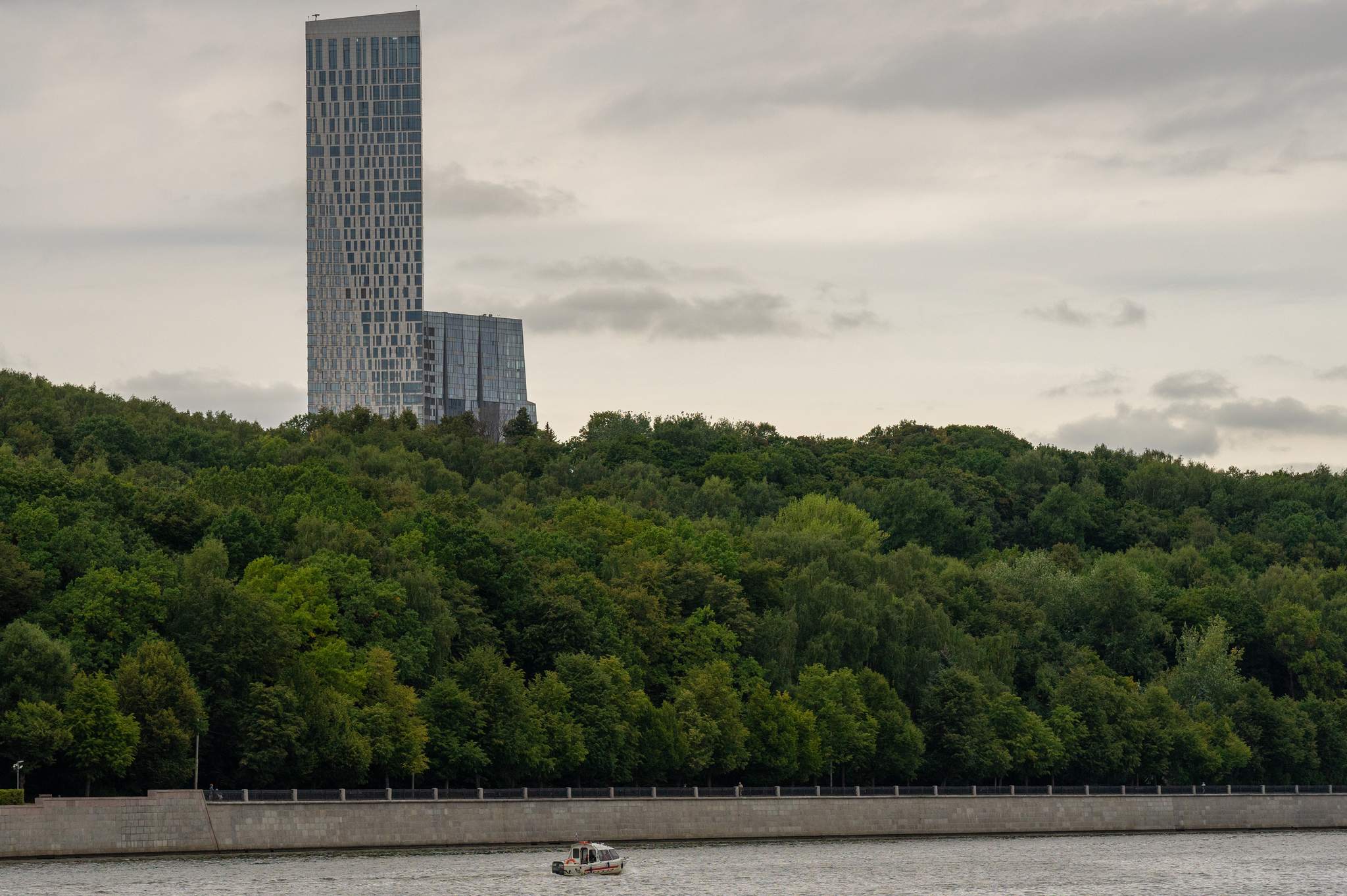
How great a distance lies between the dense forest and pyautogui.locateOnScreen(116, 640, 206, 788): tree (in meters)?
0.13

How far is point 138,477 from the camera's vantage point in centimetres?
12056

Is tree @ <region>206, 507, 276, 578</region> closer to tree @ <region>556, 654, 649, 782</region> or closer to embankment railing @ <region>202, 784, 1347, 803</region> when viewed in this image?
tree @ <region>556, 654, 649, 782</region>

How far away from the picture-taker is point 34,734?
65.7 m

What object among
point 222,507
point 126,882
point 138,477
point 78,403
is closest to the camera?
point 126,882

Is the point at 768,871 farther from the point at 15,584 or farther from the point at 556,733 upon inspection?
the point at 15,584

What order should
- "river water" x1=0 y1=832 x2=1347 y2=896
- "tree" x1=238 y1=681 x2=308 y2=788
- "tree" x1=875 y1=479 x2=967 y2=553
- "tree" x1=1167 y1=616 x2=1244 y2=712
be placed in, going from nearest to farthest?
"river water" x1=0 y1=832 x2=1347 y2=896 → "tree" x1=238 y1=681 x2=308 y2=788 → "tree" x1=1167 y1=616 x2=1244 y2=712 → "tree" x1=875 y1=479 x2=967 y2=553

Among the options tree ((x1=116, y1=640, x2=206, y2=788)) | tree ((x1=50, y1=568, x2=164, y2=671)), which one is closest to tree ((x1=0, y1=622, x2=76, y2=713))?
tree ((x1=116, y1=640, x2=206, y2=788))

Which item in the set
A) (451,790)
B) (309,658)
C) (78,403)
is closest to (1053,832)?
(451,790)

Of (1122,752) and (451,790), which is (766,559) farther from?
(451,790)

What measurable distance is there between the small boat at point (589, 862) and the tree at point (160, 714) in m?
16.1

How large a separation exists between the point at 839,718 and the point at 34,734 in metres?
40.2

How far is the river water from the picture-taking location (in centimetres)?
5884

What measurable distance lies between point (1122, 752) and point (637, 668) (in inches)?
1089

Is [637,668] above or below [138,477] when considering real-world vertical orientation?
below
